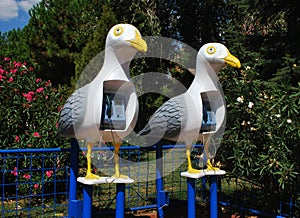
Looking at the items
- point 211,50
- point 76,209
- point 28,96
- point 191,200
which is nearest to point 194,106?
point 211,50

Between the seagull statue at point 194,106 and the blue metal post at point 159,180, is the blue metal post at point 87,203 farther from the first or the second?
the blue metal post at point 159,180

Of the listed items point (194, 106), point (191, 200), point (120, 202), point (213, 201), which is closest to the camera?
point (120, 202)

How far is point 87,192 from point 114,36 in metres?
1.29

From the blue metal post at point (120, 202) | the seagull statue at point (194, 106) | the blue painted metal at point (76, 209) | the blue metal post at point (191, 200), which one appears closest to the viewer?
the blue metal post at point (120, 202)

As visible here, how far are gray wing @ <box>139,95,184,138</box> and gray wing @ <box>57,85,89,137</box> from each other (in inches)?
31.2

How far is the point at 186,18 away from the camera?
10031mm

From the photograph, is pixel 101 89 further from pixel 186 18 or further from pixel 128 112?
pixel 186 18

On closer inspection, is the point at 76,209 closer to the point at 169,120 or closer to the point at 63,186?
the point at 169,120

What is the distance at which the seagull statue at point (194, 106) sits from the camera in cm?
329

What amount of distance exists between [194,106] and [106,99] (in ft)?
2.72

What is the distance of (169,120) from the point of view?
131 inches

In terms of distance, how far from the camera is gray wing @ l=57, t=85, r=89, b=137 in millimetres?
2889

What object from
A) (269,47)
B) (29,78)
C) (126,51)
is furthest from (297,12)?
(29,78)

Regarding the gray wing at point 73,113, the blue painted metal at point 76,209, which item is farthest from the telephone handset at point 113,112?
the blue painted metal at point 76,209
